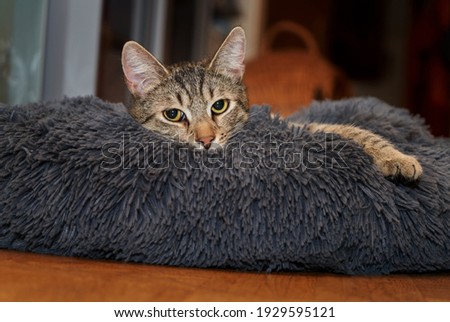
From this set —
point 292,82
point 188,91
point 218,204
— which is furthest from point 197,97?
point 292,82

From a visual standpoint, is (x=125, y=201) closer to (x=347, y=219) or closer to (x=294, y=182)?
(x=294, y=182)

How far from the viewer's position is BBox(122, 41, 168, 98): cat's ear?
169cm

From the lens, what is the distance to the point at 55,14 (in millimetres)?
2150

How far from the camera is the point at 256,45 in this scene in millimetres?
5707

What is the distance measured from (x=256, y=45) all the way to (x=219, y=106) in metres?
4.11

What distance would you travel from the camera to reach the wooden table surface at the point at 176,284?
3.26 feet

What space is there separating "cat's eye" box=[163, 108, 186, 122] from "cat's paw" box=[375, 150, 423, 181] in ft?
1.74

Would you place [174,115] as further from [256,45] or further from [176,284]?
[256,45]
